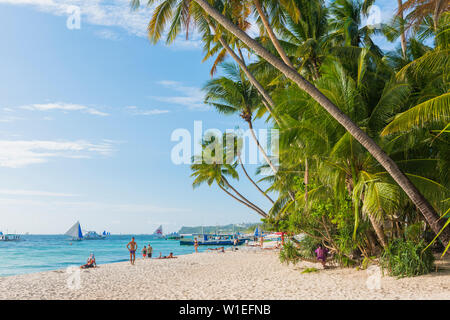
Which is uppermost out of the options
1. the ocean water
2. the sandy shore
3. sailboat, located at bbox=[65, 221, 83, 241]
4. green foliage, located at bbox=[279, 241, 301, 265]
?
green foliage, located at bbox=[279, 241, 301, 265]

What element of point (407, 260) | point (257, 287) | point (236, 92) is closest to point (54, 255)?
point (236, 92)

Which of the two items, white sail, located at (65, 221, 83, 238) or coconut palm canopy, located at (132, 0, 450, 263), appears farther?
white sail, located at (65, 221, 83, 238)

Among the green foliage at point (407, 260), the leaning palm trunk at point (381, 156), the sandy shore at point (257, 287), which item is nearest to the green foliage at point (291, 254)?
the sandy shore at point (257, 287)

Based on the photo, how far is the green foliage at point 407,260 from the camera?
935cm

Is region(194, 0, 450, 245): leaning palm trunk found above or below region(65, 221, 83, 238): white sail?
above

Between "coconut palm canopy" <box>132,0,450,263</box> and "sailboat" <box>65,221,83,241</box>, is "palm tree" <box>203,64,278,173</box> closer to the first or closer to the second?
"coconut palm canopy" <box>132,0,450,263</box>

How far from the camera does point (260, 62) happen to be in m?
16.2

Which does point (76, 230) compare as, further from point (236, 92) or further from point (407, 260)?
point (407, 260)

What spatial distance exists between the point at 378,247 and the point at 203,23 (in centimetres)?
1025

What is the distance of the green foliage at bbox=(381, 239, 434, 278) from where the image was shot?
30.7 ft

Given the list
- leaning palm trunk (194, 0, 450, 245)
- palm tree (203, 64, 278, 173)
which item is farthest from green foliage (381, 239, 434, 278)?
palm tree (203, 64, 278, 173)

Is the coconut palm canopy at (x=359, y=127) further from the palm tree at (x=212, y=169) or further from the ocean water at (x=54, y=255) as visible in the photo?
the ocean water at (x=54, y=255)

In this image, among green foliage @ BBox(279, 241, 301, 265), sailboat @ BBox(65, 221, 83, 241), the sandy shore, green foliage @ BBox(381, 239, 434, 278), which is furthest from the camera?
sailboat @ BBox(65, 221, 83, 241)
